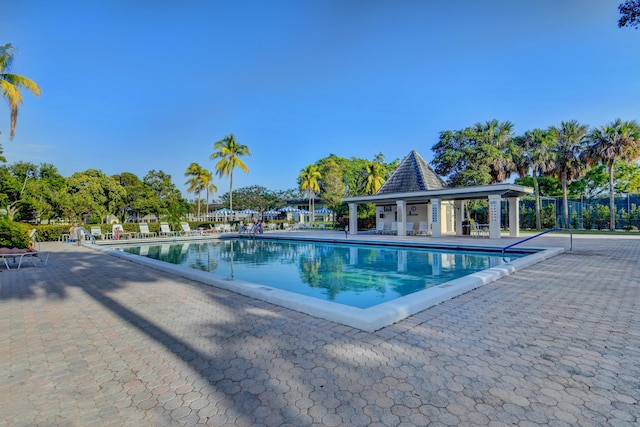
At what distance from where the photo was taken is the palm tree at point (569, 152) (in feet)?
82.5

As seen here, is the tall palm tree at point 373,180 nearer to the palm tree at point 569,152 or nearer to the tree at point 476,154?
the tree at point 476,154

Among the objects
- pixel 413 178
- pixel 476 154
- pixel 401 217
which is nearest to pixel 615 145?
pixel 476 154

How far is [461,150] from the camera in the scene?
2597cm

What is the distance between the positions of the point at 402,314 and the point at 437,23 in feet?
48.8

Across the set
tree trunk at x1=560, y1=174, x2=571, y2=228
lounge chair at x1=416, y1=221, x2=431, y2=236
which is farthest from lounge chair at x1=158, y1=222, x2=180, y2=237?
tree trunk at x1=560, y1=174, x2=571, y2=228

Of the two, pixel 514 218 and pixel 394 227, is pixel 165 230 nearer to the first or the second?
pixel 394 227

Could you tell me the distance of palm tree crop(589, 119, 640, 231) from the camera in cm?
2303

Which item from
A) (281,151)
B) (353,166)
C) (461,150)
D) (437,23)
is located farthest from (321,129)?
(437,23)

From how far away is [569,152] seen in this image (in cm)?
2528

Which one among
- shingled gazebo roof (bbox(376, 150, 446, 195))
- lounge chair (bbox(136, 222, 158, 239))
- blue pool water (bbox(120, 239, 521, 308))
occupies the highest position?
shingled gazebo roof (bbox(376, 150, 446, 195))

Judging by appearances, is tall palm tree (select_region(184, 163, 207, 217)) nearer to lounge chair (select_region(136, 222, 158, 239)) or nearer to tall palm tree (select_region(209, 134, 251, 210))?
tall palm tree (select_region(209, 134, 251, 210))

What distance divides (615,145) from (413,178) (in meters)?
15.2

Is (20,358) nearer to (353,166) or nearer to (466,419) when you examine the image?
(466,419)

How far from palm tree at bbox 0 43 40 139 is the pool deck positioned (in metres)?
10.4
